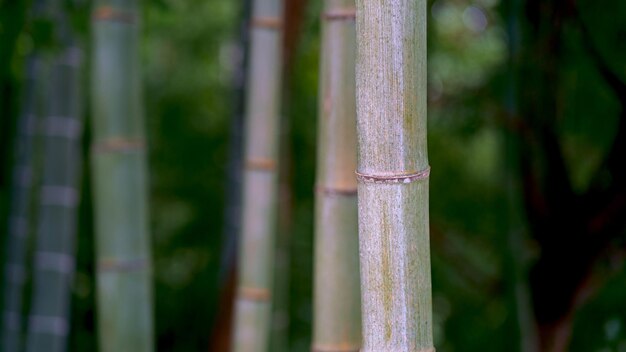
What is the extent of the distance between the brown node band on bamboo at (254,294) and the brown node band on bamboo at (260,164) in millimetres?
208

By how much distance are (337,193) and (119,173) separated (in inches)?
18.4

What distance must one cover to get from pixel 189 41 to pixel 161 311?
975 millimetres

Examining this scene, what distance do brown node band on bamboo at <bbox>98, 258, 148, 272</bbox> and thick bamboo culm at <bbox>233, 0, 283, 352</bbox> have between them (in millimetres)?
216

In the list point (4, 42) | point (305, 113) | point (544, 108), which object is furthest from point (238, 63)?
point (544, 108)

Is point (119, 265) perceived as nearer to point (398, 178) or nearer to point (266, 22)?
point (266, 22)

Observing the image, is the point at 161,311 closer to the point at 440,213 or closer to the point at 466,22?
the point at 440,213

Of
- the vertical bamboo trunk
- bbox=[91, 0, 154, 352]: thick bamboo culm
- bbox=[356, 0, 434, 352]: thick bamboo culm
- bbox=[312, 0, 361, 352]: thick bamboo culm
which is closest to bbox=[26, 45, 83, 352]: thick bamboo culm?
the vertical bamboo trunk

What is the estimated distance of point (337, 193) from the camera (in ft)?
2.76

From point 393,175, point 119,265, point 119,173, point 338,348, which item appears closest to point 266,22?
point 119,173

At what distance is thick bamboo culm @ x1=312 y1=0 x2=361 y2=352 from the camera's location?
0.82 meters

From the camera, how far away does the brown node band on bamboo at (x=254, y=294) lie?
1.34m

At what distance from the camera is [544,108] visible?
156 cm

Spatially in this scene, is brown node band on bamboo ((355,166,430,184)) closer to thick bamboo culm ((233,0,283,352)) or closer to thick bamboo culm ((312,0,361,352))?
thick bamboo culm ((312,0,361,352))

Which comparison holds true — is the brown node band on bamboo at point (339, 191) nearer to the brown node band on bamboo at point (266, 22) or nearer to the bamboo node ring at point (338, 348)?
the bamboo node ring at point (338, 348)
